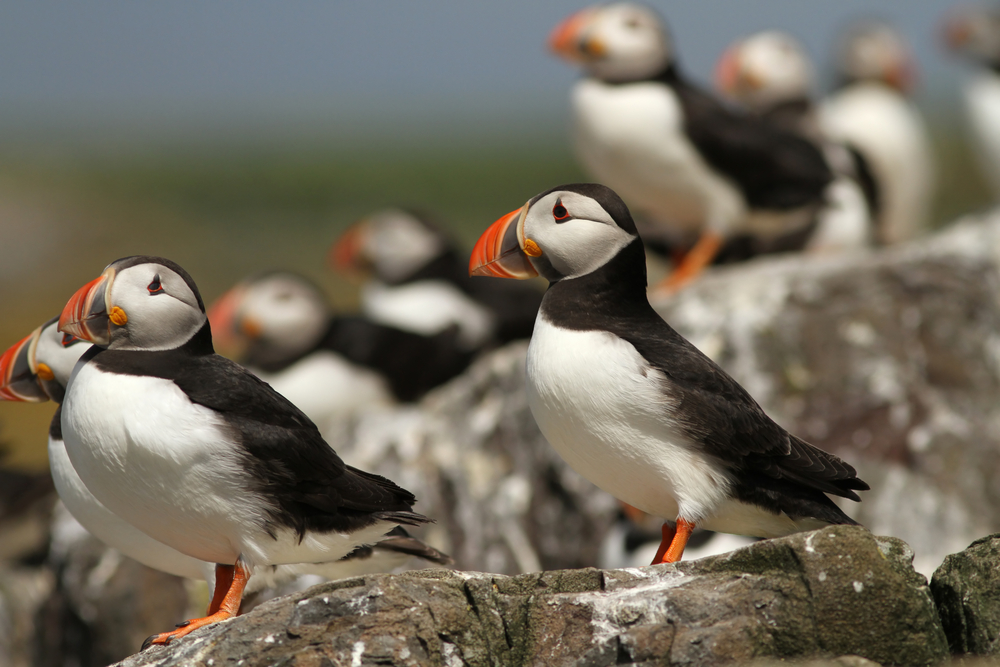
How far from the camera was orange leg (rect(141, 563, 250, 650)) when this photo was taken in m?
3.40

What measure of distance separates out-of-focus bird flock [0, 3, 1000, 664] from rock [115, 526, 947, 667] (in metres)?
0.47

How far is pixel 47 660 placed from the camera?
7.23m

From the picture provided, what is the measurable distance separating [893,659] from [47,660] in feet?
19.2

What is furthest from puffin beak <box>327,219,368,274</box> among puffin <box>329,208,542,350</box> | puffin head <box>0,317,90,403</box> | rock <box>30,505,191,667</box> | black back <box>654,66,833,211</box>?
puffin head <box>0,317,90,403</box>

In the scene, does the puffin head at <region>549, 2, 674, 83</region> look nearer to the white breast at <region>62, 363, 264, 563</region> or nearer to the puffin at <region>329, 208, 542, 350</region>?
the puffin at <region>329, 208, 542, 350</region>

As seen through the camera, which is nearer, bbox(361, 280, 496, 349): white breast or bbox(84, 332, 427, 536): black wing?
bbox(84, 332, 427, 536): black wing

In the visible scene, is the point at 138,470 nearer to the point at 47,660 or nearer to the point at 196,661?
the point at 196,661

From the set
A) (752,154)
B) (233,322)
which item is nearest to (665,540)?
(752,154)

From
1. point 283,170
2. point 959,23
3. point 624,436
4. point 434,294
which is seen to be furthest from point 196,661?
point 283,170

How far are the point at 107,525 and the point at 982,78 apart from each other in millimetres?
9280

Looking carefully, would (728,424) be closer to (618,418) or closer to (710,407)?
(710,407)

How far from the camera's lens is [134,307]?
3.54 metres

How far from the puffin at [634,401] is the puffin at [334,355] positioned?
4556 millimetres

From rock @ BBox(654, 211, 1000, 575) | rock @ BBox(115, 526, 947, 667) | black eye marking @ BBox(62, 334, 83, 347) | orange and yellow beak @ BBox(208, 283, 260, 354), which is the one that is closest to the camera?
rock @ BBox(115, 526, 947, 667)
